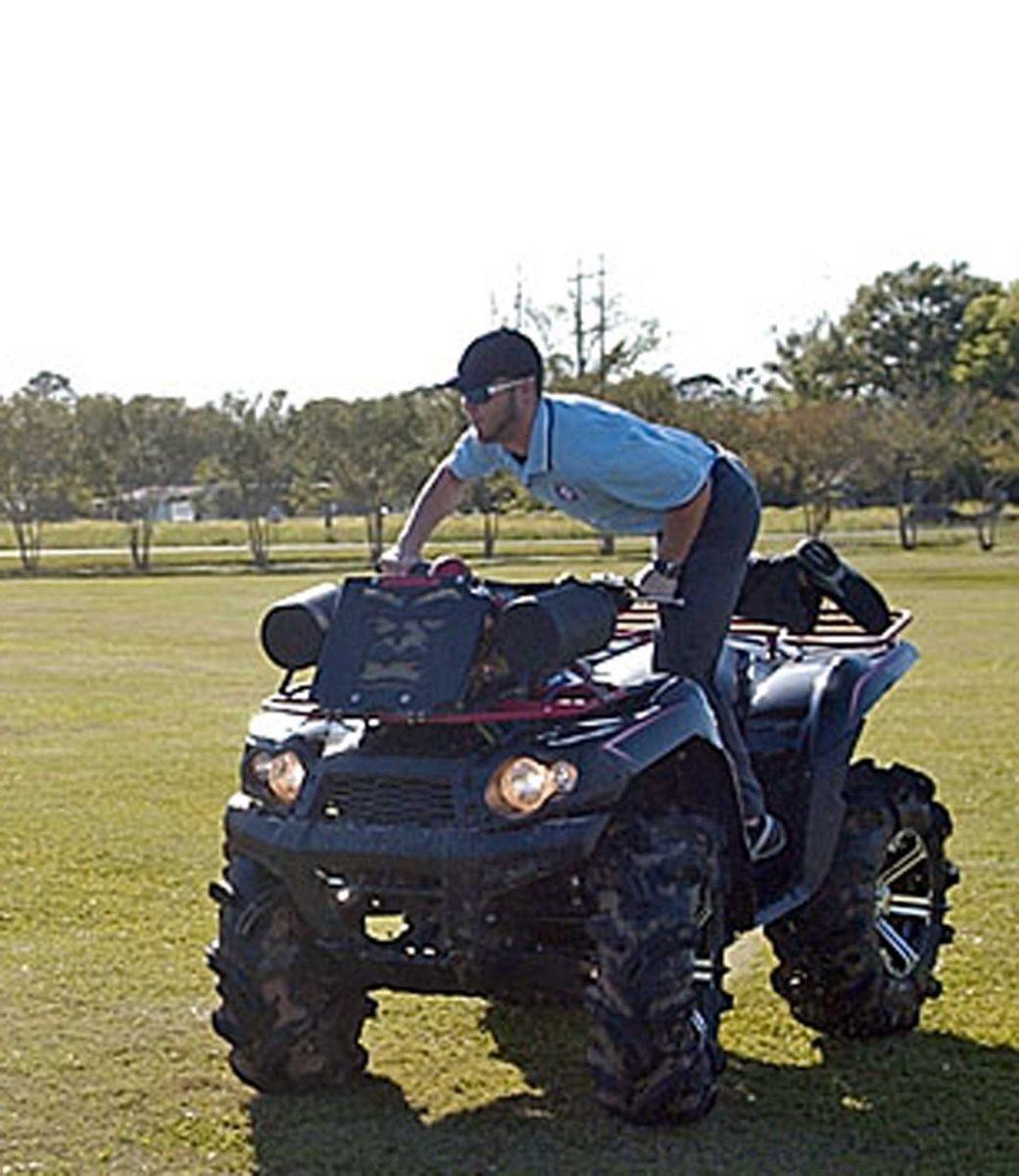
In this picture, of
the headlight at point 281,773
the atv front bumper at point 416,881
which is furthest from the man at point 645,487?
the atv front bumper at point 416,881

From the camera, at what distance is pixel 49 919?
32.3ft

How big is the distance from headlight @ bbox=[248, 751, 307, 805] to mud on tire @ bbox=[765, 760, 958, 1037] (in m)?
1.92

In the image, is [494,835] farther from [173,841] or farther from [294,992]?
[173,841]

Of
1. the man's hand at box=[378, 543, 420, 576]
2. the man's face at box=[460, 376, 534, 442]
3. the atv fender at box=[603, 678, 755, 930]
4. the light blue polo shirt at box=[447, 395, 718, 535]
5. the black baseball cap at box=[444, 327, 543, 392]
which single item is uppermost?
the black baseball cap at box=[444, 327, 543, 392]

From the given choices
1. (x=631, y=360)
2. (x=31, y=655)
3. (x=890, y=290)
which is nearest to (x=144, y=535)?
(x=631, y=360)

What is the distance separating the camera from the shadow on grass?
250 inches

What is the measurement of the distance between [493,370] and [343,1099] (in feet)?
7.64

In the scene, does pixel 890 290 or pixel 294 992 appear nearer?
pixel 294 992

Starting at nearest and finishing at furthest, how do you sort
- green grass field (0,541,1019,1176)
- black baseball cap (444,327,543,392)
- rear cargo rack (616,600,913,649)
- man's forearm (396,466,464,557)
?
1. green grass field (0,541,1019,1176)
2. black baseball cap (444,327,543,392)
3. man's forearm (396,466,464,557)
4. rear cargo rack (616,600,913,649)

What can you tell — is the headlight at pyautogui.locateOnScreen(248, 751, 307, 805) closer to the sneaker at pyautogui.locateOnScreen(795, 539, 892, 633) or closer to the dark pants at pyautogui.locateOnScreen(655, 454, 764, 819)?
the dark pants at pyautogui.locateOnScreen(655, 454, 764, 819)

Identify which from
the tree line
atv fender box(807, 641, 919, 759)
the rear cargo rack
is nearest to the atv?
atv fender box(807, 641, 919, 759)

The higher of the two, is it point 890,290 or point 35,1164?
point 890,290

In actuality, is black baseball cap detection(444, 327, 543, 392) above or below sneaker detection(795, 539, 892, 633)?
above

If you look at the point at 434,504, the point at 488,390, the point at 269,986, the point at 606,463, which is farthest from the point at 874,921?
the point at 488,390
